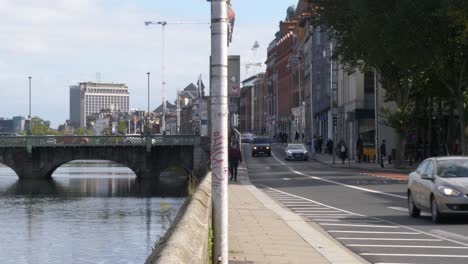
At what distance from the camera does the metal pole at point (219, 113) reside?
10.0 m

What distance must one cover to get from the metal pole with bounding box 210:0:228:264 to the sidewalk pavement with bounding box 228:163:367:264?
8.55ft

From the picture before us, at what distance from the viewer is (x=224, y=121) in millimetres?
10102

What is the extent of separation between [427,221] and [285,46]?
4996 inches

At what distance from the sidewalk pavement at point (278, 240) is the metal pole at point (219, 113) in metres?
2.61

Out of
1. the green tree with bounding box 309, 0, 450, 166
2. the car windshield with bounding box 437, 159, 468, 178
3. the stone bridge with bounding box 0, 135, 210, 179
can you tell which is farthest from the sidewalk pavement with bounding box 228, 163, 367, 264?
the stone bridge with bounding box 0, 135, 210, 179

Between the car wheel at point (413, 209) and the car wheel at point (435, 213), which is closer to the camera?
the car wheel at point (435, 213)

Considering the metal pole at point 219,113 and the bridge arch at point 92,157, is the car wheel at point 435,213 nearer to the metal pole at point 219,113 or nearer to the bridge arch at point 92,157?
the metal pole at point 219,113

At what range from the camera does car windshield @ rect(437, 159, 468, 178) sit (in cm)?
1967

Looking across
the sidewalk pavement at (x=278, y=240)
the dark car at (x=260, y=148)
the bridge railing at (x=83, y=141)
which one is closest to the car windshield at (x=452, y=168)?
the sidewalk pavement at (x=278, y=240)

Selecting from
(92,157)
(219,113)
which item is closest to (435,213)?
(219,113)

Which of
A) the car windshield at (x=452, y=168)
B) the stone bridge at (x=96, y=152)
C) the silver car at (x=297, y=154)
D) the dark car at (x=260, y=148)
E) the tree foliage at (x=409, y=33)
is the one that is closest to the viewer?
the car windshield at (x=452, y=168)

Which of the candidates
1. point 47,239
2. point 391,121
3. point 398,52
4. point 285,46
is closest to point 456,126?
point 391,121

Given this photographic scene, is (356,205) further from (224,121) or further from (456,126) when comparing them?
(456,126)

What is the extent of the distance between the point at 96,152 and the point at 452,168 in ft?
238
